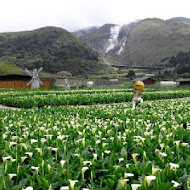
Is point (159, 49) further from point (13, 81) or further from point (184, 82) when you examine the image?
point (13, 81)

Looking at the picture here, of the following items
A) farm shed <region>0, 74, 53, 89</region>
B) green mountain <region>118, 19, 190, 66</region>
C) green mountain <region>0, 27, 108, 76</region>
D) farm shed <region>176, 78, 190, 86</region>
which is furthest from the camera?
green mountain <region>118, 19, 190, 66</region>

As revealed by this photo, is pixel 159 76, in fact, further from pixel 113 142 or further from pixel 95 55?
pixel 113 142

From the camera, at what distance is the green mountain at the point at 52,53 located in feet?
357

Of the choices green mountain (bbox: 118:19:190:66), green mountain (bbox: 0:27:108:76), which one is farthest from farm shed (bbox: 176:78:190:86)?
green mountain (bbox: 118:19:190:66)

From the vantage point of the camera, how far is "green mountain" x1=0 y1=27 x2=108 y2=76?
109m

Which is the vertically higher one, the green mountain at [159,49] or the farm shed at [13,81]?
the green mountain at [159,49]

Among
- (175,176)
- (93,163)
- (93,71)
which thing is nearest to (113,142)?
(93,163)

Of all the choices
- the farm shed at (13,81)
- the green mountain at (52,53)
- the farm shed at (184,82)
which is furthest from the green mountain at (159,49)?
the farm shed at (13,81)

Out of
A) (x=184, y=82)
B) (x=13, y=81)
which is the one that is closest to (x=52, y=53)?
(x=184, y=82)

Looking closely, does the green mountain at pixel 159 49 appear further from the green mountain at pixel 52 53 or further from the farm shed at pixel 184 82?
the farm shed at pixel 184 82

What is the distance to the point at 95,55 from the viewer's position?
12400cm

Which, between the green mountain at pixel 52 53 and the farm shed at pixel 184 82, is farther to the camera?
the green mountain at pixel 52 53

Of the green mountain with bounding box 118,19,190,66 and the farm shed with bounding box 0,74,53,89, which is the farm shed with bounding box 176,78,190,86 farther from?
the green mountain with bounding box 118,19,190,66

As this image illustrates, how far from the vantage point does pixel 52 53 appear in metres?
118
